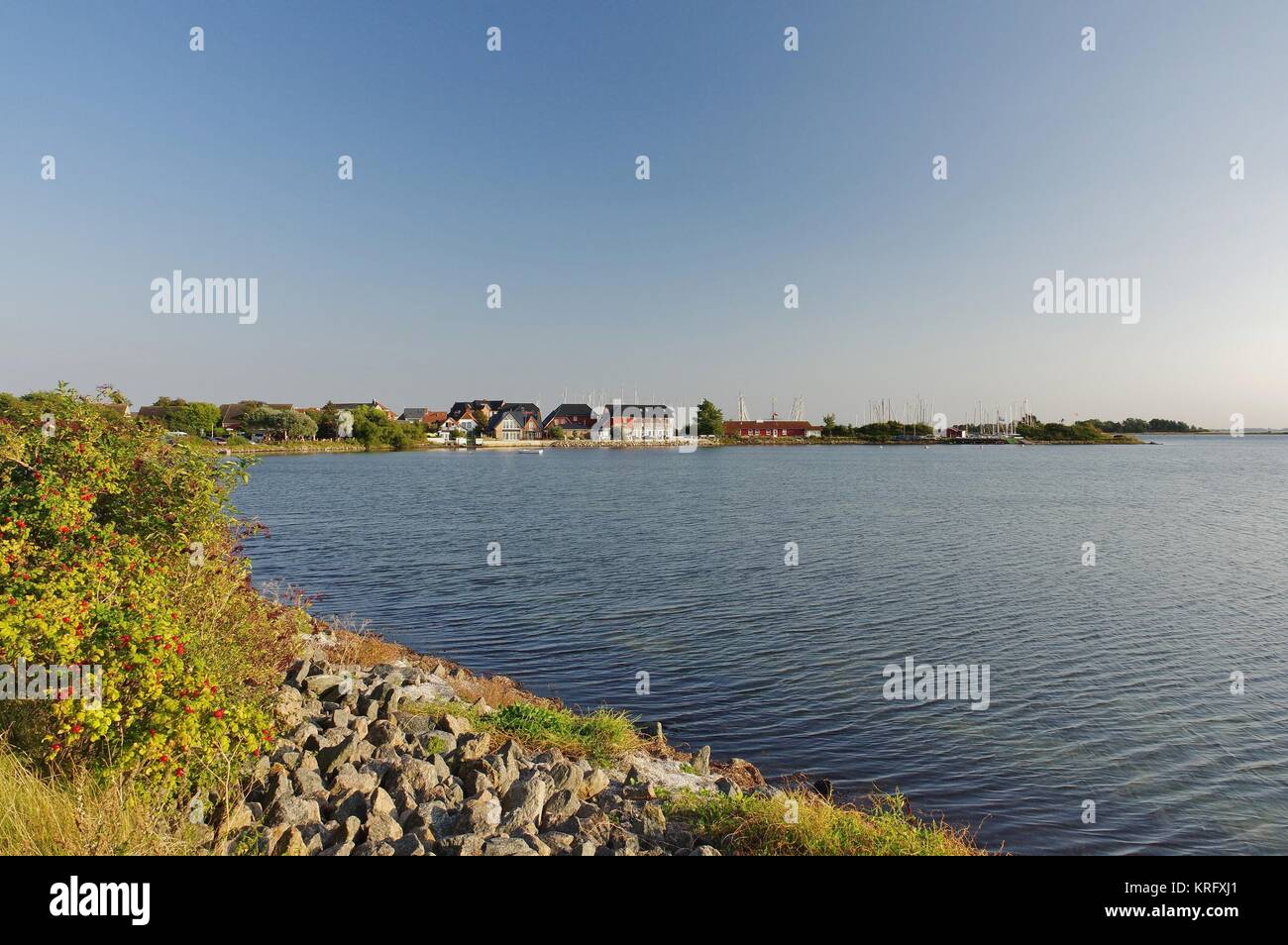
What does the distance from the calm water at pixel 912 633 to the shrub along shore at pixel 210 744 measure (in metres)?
3.09

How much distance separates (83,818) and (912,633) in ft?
66.2

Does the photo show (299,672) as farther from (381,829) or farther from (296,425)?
(296,425)

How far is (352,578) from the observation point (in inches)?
1190

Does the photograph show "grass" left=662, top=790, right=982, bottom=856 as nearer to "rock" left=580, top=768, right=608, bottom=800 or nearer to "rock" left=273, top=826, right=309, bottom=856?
"rock" left=580, top=768, right=608, bottom=800

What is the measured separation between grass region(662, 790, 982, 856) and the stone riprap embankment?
35 centimetres

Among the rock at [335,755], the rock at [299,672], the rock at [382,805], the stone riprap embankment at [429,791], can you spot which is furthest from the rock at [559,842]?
the rock at [299,672]

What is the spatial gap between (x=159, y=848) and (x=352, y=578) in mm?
25345

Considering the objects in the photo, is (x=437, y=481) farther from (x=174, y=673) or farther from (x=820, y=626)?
(x=174, y=673)

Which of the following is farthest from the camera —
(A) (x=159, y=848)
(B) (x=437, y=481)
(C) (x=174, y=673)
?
(B) (x=437, y=481)

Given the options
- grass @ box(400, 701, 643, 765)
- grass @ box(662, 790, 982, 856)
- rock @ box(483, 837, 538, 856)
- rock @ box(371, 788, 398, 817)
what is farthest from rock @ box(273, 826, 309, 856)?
grass @ box(400, 701, 643, 765)

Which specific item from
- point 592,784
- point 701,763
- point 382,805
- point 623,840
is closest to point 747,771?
point 701,763

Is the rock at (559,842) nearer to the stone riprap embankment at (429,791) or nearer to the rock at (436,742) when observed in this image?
the stone riprap embankment at (429,791)

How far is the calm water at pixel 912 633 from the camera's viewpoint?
12.8 meters
